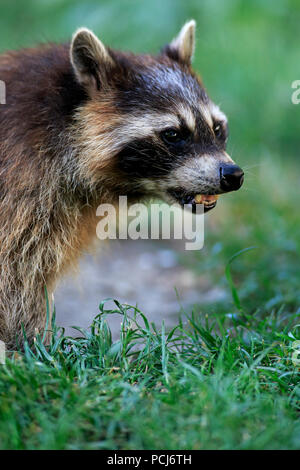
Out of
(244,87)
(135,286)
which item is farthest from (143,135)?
(244,87)

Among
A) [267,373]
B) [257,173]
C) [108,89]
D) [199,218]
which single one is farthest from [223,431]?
[257,173]

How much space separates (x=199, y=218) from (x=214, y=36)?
420 centimetres

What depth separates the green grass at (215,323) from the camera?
330cm

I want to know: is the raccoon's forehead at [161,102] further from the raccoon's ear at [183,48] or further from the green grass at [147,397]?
the green grass at [147,397]

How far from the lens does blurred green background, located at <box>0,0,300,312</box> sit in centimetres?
663

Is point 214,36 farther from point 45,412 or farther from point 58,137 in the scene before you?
point 45,412

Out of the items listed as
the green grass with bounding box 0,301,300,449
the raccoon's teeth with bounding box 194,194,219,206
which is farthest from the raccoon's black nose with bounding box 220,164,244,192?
the green grass with bounding box 0,301,300,449

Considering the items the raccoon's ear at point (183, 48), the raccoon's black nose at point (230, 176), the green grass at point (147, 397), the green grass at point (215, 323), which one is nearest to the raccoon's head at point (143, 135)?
the raccoon's black nose at point (230, 176)

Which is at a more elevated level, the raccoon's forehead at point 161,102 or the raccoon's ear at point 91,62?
the raccoon's ear at point 91,62

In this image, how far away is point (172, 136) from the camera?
4.78 metres

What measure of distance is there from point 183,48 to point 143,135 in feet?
3.92

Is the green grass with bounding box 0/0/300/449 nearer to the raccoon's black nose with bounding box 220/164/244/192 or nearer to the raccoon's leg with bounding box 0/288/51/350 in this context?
the raccoon's leg with bounding box 0/288/51/350

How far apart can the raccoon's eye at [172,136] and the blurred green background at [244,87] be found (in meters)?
1.80

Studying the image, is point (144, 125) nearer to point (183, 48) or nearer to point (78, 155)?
point (78, 155)
